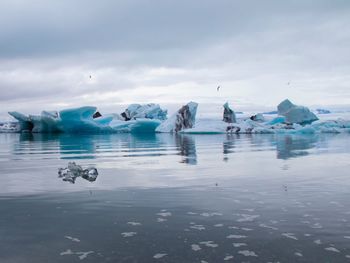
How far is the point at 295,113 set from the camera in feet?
163

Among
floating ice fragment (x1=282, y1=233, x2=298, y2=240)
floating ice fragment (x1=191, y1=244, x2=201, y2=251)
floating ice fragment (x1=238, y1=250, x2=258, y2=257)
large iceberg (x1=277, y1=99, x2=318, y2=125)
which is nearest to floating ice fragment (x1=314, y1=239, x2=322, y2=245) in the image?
floating ice fragment (x1=282, y1=233, x2=298, y2=240)

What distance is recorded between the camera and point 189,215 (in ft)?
17.7

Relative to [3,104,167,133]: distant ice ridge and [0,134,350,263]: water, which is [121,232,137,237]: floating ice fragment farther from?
[3,104,167,133]: distant ice ridge

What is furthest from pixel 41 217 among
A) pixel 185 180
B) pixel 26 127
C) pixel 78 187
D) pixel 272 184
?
pixel 26 127

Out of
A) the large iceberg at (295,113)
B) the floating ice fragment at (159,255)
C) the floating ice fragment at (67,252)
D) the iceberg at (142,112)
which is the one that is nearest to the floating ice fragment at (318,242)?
the floating ice fragment at (159,255)

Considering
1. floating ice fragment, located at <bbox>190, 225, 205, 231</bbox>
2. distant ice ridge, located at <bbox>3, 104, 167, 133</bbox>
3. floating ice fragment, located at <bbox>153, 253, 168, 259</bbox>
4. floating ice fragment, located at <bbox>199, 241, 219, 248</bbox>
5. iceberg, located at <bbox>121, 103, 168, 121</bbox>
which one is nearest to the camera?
floating ice fragment, located at <bbox>153, 253, 168, 259</bbox>

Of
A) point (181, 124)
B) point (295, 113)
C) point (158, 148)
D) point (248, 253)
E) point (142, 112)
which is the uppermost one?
point (142, 112)

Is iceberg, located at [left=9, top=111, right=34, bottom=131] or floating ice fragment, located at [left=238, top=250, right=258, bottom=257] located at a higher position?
iceberg, located at [left=9, top=111, right=34, bottom=131]

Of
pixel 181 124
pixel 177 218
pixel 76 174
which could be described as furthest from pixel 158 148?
pixel 181 124

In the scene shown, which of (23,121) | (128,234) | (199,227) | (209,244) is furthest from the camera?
(23,121)

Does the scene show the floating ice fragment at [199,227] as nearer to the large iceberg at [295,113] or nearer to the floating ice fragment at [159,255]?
the floating ice fragment at [159,255]

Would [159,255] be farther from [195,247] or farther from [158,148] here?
[158,148]

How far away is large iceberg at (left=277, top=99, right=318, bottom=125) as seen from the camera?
49.5 m

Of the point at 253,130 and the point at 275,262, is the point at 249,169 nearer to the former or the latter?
the point at 275,262
